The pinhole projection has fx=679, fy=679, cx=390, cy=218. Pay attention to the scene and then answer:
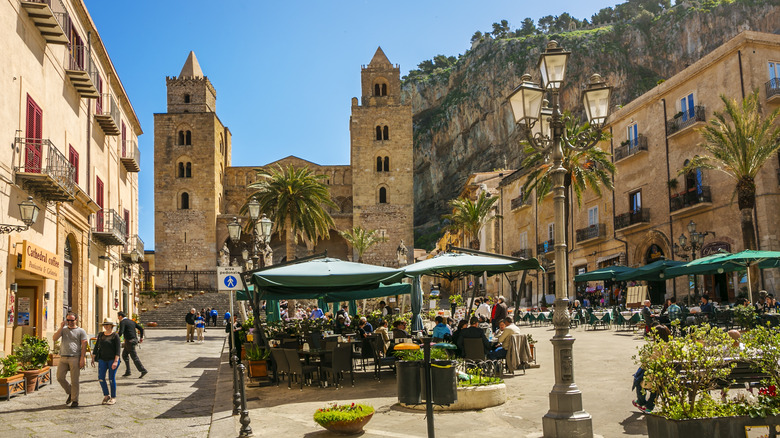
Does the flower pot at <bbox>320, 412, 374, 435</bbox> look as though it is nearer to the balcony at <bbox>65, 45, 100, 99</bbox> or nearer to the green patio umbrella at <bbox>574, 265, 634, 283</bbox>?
the balcony at <bbox>65, 45, 100, 99</bbox>

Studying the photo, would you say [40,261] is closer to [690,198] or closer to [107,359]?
[107,359]

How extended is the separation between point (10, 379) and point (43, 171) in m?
5.97

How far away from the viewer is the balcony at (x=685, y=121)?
2580 cm

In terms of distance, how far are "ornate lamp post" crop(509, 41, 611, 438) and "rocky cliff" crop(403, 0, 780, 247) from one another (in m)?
69.0

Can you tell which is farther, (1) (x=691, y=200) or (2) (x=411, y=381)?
(1) (x=691, y=200)

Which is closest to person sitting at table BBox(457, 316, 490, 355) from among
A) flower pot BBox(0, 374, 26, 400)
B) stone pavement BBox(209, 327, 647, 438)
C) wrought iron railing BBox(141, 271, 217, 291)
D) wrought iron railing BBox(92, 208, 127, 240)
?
stone pavement BBox(209, 327, 647, 438)

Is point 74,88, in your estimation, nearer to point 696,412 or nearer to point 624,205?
point 696,412

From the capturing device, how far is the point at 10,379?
35.9 feet

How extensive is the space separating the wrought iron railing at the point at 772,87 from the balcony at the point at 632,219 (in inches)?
278

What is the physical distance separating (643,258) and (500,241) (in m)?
16.6

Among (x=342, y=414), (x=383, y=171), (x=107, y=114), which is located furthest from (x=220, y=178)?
(x=342, y=414)

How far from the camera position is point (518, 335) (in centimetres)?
1253

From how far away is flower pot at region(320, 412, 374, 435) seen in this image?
7.61 m

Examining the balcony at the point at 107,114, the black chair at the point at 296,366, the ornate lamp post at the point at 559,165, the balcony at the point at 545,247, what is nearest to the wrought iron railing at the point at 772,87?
the balcony at the point at 545,247
